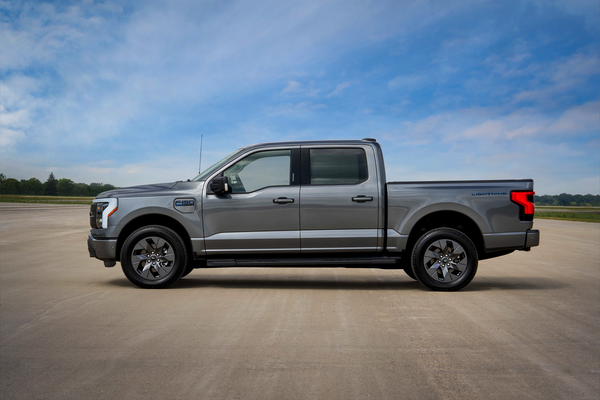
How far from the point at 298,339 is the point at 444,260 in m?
3.30

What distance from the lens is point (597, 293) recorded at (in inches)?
260

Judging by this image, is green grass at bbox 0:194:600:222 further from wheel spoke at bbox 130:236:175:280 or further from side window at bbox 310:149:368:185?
wheel spoke at bbox 130:236:175:280

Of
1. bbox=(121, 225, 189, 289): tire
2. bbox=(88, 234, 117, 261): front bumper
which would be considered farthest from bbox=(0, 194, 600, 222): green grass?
bbox=(88, 234, 117, 261): front bumper

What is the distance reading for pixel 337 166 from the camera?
275 inches

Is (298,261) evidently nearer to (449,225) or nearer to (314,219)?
(314,219)

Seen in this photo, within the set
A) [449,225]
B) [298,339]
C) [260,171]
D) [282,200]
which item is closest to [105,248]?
[260,171]

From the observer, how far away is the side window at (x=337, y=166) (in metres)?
6.90

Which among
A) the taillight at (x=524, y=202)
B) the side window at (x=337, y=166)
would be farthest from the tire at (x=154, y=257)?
the taillight at (x=524, y=202)

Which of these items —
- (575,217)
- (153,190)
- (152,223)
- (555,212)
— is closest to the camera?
(153,190)

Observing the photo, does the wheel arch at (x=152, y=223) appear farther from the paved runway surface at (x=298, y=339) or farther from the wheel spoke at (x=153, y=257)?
the paved runway surface at (x=298, y=339)

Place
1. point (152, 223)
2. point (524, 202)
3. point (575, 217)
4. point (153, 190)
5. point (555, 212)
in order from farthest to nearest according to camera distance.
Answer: point (555, 212) < point (575, 217) < point (152, 223) < point (153, 190) < point (524, 202)

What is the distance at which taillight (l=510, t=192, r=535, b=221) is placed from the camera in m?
6.80

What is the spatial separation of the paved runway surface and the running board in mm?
388

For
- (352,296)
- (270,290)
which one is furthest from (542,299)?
(270,290)
